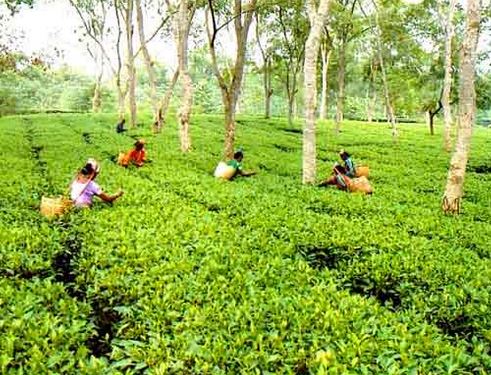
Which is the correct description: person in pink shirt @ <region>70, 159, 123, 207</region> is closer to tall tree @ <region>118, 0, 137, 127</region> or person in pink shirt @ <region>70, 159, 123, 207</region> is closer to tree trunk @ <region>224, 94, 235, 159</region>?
tree trunk @ <region>224, 94, 235, 159</region>

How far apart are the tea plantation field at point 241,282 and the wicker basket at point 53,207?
34cm

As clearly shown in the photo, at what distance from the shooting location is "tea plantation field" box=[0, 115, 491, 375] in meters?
5.14

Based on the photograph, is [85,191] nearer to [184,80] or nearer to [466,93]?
[466,93]

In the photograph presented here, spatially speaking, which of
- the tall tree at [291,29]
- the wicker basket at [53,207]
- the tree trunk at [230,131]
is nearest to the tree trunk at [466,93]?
the tree trunk at [230,131]

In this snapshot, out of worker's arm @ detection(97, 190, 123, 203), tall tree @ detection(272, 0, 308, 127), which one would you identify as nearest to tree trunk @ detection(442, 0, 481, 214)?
worker's arm @ detection(97, 190, 123, 203)

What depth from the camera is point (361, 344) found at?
17.2ft

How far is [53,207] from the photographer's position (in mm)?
10672

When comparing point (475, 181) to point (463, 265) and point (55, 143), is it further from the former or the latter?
point (55, 143)

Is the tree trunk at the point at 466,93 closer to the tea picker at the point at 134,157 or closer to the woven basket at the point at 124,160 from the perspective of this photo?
the tea picker at the point at 134,157

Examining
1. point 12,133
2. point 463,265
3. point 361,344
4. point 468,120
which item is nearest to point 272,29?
point 12,133

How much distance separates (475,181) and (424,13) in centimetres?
2114

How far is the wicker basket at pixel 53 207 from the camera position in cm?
1060

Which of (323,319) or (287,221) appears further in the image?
(287,221)

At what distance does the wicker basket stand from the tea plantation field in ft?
1.10
